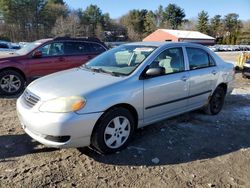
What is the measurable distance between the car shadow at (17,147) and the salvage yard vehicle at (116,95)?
1.19 feet

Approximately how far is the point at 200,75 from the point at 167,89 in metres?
1.10

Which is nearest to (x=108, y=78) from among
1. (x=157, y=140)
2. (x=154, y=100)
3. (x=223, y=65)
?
(x=154, y=100)

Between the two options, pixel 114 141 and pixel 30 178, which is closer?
pixel 30 178

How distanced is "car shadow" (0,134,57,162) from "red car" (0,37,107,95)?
11.6ft

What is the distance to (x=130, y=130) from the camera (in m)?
4.51

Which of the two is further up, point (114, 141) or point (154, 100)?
point (154, 100)

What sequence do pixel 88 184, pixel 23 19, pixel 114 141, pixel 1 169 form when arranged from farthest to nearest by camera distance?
1. pixel 23 19
2. pixel 114 141
3. pixel 1 169
4. pixel 88 184

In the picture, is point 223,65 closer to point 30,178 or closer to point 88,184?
point 88,184

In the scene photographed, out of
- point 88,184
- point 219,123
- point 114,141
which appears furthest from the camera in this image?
point 219,123

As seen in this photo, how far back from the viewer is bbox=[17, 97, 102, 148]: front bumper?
376 centimetres

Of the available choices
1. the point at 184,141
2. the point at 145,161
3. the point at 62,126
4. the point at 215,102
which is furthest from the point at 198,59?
the point at 62,126

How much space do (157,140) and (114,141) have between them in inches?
35.3

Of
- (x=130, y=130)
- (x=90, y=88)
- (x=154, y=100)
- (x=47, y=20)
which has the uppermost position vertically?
(x=47, y=20)

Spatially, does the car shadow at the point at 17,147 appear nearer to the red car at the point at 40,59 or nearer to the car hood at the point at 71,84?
the car hood at the point at 71,84
